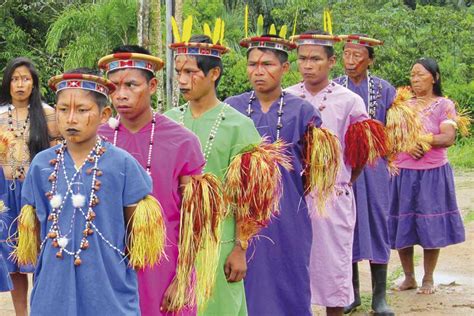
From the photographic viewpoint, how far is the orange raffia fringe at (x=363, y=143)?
689 cm

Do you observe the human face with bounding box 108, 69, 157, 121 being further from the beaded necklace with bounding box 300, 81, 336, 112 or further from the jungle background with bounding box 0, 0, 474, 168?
the jungle background with bounding box 0, 0, 474, 168

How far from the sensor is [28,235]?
14.9 ft

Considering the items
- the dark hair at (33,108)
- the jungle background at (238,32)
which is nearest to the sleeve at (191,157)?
the dark hair at (33,108)

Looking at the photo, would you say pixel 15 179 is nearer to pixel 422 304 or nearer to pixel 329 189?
pixel 329 189

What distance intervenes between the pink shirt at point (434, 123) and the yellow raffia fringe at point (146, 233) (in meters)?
4.88

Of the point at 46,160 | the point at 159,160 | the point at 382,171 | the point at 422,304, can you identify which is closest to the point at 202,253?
the point at 159,160

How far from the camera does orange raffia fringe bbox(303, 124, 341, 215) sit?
6.21 metres

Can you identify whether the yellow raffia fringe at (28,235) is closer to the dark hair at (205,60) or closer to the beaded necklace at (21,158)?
the dark hair at (205,60)

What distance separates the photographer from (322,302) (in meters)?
6.74

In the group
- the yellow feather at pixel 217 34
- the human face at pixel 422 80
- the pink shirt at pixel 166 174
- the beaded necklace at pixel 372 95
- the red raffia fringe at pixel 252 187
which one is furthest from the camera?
the human face at pixel 422 80

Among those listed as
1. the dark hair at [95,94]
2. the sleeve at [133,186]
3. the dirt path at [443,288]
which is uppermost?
the dark hair at [95,94]

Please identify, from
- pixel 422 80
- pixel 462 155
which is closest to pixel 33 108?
pixel 422 80

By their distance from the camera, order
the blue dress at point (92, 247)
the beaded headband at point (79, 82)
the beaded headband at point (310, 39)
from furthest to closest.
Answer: the beaded headband at point (310, 39) < the beaded headband at point (79, 82) < the blue dress at point (92, 247)

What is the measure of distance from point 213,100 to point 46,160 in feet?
4.74
